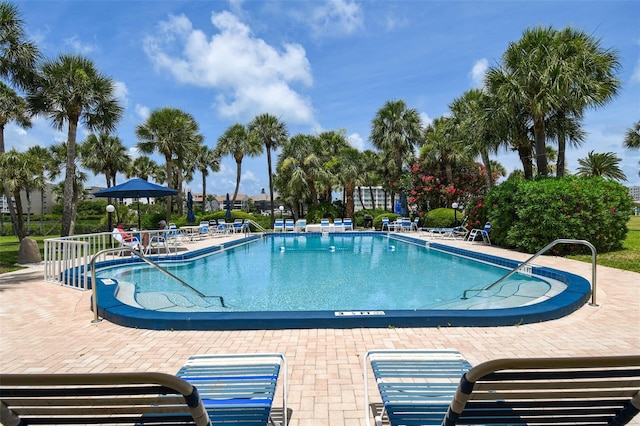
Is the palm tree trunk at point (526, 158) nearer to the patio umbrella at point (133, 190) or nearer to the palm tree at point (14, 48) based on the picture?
the patio umbrella at point (133, 190)

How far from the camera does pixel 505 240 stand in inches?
524

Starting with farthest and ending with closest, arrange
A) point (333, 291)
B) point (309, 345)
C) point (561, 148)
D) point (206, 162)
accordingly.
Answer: point (206, 162)
point (561, 148)
point (333, 291)
point (309, 345)

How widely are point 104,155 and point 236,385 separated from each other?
1151 inches

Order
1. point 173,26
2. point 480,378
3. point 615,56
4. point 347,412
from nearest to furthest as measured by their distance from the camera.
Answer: point 480,378
point 347,412
point 173,26
point 615,56

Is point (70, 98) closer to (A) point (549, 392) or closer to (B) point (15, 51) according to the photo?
(B) point (15, 51)

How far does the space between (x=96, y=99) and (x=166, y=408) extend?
16.5 m

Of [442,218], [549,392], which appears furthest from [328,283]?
[442,218]

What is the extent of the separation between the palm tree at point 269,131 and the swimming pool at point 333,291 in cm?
1561

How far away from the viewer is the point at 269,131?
2827cm

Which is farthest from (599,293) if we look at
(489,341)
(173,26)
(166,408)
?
(173,26)

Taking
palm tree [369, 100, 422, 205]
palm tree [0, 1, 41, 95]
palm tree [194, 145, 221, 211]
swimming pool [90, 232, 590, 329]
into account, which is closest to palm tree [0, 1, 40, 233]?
palm tree [0, 1, 41, 95]

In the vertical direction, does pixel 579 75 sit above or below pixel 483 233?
above

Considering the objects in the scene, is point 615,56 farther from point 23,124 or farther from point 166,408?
point 23,124

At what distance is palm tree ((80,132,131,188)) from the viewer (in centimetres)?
2675
